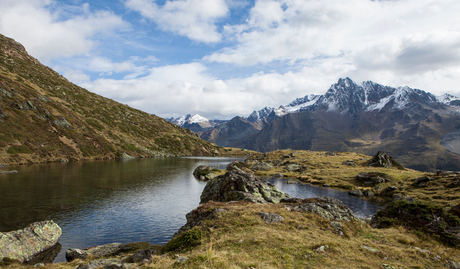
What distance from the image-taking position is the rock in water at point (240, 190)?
36938 mm

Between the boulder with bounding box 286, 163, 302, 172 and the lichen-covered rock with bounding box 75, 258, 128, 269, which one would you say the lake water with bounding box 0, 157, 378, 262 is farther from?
the boulder with bounding box 286, 163, 302, 172

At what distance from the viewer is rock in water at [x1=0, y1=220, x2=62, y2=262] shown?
2381 cm

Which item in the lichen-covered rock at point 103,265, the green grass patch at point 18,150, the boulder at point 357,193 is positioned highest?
the green grass patch at point 18,150

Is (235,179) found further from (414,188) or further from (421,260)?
(414,188)

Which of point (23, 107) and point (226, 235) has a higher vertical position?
point (23, 107)

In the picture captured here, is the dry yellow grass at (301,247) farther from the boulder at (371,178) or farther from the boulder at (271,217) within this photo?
the boulder at (371,178)

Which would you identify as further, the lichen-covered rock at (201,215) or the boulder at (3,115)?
the boulder at (3,115)

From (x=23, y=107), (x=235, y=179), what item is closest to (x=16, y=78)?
(x=23, y=107)

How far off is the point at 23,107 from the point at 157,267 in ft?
538

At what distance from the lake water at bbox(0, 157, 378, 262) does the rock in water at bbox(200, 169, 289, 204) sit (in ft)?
26.3

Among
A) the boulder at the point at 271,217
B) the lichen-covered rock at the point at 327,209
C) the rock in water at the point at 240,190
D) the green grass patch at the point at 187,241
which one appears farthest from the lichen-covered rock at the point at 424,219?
the green grass patch at the point at 187,241

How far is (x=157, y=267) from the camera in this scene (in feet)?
48.8

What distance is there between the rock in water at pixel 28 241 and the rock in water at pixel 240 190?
2264cm

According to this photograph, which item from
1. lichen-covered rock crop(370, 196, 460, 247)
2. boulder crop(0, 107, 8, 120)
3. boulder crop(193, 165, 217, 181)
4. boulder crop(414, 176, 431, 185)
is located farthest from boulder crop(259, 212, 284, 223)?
boulder crop(0, 107, 8, 120)
